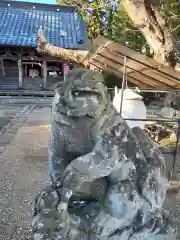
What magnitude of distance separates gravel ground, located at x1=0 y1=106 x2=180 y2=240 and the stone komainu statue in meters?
0.48

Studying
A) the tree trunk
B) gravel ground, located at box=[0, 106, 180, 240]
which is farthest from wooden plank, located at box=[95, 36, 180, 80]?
gravel ground, located at box=[0, 106, 180, 240]

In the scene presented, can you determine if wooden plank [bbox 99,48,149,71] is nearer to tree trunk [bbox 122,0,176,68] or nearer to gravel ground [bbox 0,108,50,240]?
tree trunk [bbox 122,0,176,68]

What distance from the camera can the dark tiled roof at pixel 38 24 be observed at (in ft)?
61.4

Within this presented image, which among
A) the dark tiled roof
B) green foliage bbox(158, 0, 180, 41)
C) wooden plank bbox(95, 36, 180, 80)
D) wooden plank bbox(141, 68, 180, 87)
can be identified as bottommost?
wooden plank bbox(141, 68, 180, 87)

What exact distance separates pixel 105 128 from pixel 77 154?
0.18 m

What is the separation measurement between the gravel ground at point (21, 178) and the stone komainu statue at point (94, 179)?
0.48m

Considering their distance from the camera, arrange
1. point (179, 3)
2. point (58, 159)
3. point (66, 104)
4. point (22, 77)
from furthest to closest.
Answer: point (22, 77) < point (179, 3) < point (58, 159) < point (66, 104)

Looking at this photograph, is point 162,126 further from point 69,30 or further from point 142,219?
point 69,30

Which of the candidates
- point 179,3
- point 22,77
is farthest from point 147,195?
point 22,77

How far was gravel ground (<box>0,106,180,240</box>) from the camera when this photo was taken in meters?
3.30

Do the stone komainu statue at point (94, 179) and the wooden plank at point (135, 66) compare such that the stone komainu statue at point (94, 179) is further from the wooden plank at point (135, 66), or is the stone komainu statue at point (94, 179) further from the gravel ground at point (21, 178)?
the wooden plank at point (135, 66)

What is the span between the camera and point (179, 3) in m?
8.39

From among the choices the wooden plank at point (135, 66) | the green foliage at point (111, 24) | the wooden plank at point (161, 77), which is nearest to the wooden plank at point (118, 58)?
the wooden plank at point (135, 66)

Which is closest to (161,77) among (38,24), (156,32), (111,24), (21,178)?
(156,32)
